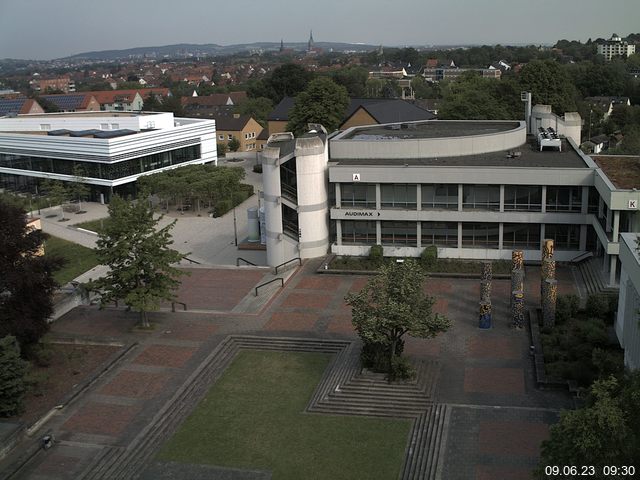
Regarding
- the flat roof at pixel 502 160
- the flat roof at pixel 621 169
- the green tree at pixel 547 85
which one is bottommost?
the flat roof at pixel 621 169

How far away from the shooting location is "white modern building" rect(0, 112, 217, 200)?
63.5m

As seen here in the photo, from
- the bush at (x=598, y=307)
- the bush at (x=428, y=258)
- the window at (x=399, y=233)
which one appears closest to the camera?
the bush at (x=598, y=307)

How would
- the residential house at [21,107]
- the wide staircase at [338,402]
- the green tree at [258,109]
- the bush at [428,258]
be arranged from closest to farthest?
1. the wide staircase at [338,402]
2. the bush at [428,258]
3. the green tree at [258,109]
4. the residential house at [21,107]

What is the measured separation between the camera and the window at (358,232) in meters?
40.5

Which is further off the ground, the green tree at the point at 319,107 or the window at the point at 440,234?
the green tree at the point at 319,107

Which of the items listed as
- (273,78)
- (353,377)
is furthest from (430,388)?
(273,78)

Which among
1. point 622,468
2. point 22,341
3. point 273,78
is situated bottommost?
point 22,341

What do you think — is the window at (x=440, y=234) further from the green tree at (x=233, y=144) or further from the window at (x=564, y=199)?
the green tree at (x=233, y=144)

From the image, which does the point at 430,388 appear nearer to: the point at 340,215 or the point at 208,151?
the point at 340,215

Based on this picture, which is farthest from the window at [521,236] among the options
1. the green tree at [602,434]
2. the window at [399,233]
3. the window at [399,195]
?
the green tree at [602,434]

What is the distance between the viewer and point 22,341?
2650 centimetres

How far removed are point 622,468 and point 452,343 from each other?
15126 mm

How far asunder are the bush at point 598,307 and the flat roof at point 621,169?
6921 mm

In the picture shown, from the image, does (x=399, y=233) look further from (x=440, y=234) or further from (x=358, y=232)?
(x=358, y=232)
